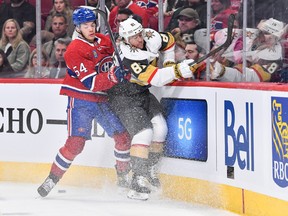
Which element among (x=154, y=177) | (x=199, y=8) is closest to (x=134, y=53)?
(x=199, y=8)

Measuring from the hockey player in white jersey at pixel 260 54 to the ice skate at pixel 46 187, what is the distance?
1.45 metres

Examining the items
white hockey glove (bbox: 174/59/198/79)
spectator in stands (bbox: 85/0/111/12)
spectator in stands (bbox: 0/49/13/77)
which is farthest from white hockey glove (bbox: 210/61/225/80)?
spectator in stands (bbox: 0/49/13/77)

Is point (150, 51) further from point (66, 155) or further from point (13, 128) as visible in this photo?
point (13, 128)

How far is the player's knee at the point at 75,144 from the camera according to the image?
6809 mm

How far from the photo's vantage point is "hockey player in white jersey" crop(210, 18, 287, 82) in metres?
5.74

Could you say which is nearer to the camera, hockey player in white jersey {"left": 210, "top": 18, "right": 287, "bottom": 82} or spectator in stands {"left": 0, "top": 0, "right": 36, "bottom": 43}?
hockey player in white jersey {"left": 210, "top": 18, "right": 287, "bottom": 82}

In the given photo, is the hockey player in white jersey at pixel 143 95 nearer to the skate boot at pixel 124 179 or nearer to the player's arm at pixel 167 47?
the player's arm at pixel 167 47

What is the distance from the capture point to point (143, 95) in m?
6.67

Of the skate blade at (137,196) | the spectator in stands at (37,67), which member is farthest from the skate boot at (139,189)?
the spectator in stands at (37,67)

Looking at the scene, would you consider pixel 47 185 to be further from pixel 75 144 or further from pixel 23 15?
pixel 23 15

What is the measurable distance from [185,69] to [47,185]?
135cm

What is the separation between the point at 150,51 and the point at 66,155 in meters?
0.95

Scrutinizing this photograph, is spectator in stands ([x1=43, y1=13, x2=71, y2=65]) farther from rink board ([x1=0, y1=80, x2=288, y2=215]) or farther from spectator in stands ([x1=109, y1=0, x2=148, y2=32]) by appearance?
spectator in stands ([x1=109, y1=0, x2=148, y2=32])

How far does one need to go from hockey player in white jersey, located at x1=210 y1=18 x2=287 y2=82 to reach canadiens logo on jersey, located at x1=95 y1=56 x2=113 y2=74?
95 centimetres
